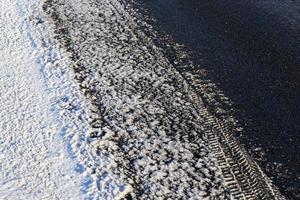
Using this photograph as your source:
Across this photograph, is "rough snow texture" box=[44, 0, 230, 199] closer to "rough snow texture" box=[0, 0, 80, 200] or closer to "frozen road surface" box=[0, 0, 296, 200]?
"frozen road surface" box=[0, 0, 296, 200]

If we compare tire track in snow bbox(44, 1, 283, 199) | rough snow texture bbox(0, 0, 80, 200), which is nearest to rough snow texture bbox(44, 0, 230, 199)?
tire track in snow bbox(44, 1, 283, 199)

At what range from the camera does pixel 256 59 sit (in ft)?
17.2

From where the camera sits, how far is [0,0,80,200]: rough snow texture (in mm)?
3387

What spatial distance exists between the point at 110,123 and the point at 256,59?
2.28 meters

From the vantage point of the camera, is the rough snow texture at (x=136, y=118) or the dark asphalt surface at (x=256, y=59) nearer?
the rough snow texture at (x=136, y=118)

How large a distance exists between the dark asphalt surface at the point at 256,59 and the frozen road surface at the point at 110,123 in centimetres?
18

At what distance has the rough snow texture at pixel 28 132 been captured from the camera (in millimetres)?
3387

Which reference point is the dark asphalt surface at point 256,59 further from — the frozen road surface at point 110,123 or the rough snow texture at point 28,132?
the rough snow texture at point 28,132

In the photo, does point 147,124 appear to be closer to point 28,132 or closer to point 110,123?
point 110,123

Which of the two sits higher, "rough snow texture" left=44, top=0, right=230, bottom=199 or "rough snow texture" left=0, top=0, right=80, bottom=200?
"rough snow texture" left=44, top=0, right=230, bottom=199

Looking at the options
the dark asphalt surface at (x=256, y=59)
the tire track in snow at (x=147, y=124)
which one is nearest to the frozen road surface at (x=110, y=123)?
the tire track in snow at (x=147, y=124)

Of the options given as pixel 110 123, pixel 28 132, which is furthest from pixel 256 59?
pixel 28 132

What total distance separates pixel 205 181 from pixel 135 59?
220 cm

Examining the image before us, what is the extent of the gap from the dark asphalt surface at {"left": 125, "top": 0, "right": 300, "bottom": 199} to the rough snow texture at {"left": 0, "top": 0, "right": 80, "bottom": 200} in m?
1.78
